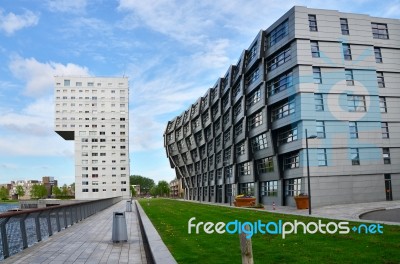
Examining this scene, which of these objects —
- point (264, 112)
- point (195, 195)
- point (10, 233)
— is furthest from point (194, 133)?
point (10, 233)

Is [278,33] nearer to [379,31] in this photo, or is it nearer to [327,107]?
[327,107]

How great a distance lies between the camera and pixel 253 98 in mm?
51344

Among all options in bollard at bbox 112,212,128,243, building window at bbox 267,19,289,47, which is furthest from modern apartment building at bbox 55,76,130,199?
bollard at bbox 112,212,128,243

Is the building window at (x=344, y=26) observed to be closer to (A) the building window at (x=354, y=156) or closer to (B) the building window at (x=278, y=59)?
(B) the building window at (x=278, y=59)

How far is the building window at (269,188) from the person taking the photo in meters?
45.6

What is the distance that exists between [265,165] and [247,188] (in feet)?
27.6

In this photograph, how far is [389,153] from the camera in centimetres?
4250

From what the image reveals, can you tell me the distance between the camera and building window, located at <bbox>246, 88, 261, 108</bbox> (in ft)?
162

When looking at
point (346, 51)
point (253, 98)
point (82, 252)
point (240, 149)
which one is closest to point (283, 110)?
point (253, 98)

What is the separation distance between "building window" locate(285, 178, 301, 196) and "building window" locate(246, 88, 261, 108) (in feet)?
38.9

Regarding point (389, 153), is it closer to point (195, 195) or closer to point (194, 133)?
point (194, 133)

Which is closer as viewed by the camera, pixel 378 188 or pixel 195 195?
pixel 378 188

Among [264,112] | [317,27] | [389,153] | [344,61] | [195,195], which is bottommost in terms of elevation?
[195,195]

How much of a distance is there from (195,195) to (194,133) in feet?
52.9
